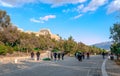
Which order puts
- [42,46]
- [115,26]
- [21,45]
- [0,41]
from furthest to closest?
[42,46] → [21,45] → [0,41] → [115,26]

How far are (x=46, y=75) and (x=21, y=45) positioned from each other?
3269 inches

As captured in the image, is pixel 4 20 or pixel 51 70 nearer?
pixel 51 70

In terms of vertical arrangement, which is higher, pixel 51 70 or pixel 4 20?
pixel 4 20

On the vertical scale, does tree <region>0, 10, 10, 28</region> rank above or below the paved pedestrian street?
above

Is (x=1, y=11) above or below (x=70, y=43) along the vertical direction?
above

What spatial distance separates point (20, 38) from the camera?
4387 inches

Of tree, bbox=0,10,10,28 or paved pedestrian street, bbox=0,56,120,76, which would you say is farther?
tree, bbox=0,10,10,28

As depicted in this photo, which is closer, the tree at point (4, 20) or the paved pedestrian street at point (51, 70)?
the paved pedestrian street at point (51, 70)

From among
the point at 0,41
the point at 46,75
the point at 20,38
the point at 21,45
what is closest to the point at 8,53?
the point at 0,41

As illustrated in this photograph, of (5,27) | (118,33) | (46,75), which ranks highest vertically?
(5,27)

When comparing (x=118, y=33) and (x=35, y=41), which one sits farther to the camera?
(x=35, y=41)

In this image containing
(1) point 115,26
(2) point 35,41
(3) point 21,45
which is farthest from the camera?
(2) point 35,41

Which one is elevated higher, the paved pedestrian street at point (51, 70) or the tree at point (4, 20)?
the tree at point (4, 20)

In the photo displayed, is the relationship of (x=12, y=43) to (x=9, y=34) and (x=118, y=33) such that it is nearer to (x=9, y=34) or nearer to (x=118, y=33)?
(x=9, y=34)
